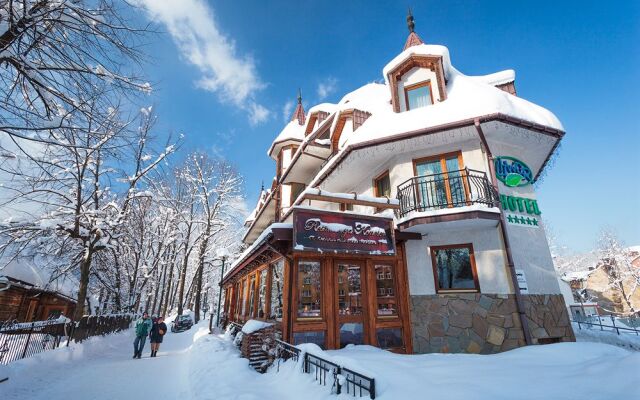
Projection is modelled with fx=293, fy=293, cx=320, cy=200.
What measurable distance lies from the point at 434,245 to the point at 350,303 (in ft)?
11.0

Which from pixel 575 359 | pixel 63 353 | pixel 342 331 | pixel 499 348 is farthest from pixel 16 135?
pixel 499 348

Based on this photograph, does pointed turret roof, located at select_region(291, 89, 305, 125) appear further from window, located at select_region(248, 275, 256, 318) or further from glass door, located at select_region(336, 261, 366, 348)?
glass door, located at select_region(336, 261, 366, 348)

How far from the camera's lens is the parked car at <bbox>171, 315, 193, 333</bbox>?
81.1ft

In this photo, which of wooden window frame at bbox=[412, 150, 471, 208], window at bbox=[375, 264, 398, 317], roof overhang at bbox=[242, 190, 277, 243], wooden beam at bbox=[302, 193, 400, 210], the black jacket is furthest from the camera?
roof overhang at bbox=[242, 190, 277, 243]

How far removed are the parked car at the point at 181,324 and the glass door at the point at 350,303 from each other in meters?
21.4

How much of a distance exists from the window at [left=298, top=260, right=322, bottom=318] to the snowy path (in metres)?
3.40

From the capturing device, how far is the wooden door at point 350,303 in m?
8.68

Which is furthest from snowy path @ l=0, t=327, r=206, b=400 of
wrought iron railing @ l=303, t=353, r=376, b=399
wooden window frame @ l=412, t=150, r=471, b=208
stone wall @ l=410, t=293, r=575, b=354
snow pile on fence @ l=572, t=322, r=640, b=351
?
snow pile on fence @ l=572, t=322, r=640, b=351

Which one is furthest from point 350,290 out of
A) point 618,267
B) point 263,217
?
point 618,267

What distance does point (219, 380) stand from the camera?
6188 mm

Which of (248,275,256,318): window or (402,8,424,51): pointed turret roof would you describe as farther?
(402,8,424,51): pointed turret roof

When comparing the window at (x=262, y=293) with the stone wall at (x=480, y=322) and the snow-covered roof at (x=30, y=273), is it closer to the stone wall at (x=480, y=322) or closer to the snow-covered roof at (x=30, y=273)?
the stone wall at (x=480, y=322)

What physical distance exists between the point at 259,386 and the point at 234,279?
1372 cm

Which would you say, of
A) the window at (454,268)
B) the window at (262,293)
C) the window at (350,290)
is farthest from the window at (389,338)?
the window at (262,293)
